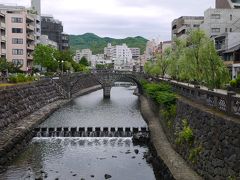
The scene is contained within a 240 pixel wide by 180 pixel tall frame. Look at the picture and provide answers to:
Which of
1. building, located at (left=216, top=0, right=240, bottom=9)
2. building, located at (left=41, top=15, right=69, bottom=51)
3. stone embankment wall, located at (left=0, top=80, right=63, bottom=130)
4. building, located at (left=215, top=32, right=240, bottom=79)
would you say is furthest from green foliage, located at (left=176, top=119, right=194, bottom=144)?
building, located at (left=41, top=15, right=69, bottom=51)

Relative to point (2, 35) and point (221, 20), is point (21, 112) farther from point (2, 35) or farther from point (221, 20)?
point (221, 20)

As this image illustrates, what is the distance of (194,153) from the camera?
24.4 metres

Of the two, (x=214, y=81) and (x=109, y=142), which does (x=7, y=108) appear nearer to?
(x=109, y=142)

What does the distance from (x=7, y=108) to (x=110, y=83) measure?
51108mm

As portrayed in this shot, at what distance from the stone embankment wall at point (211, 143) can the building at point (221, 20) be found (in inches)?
2241

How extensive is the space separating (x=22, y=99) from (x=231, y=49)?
34515 mm

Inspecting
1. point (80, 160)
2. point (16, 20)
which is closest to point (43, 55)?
point (16, 20)

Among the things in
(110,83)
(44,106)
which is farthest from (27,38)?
(44,106)

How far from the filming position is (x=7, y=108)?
151 feet

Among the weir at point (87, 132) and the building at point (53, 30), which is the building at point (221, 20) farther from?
the building at point (53, 30)

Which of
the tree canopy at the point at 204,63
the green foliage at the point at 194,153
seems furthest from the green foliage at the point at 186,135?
the tree canopy at the point at 204,63

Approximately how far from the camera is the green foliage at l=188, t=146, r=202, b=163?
23747 mm

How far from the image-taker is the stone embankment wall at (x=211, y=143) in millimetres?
18188

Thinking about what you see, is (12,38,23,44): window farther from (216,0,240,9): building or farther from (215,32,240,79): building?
(216,0,240,9): building
